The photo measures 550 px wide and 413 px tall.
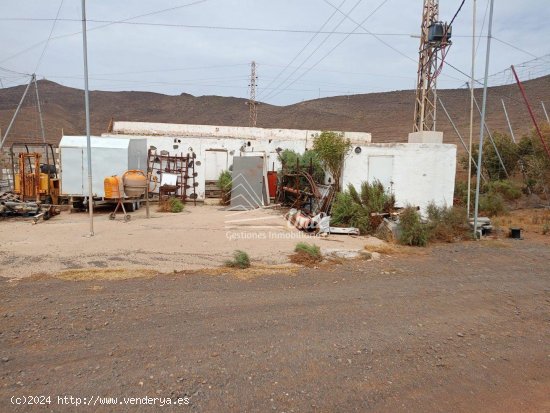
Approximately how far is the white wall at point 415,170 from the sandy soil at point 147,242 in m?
3.19

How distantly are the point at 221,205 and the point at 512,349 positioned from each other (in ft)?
46.7

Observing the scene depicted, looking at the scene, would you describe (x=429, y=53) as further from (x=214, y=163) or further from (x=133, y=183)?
(x=133, y=183)

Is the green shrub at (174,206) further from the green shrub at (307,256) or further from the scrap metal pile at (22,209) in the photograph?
the green shrub at (307,256)

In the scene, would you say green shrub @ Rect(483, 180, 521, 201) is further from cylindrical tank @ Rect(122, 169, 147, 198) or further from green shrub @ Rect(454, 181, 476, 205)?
cylindrical tank @ Rect(122, 169, 147, 198)

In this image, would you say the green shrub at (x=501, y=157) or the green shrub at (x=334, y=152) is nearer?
the green shrub at (x=334, y=152)

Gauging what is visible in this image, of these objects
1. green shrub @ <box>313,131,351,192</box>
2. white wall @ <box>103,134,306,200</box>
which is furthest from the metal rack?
green shrub @ <box>313,131,351,192</box>

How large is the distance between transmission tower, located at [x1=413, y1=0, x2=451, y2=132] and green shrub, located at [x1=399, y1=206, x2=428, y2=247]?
31.6ft

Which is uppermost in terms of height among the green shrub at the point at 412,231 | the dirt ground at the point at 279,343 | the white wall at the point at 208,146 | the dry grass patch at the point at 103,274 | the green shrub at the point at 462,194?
the white wall at the point at 208,146

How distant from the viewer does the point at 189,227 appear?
38.8ft

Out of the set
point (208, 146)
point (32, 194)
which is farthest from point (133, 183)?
point (208, 146)

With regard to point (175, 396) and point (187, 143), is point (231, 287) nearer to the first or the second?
point (175, 396)

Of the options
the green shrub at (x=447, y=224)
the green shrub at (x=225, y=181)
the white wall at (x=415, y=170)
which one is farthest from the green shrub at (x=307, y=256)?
the green shrub at (x=225, y=181)

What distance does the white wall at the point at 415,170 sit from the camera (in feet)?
43.9

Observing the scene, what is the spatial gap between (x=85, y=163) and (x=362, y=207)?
9.67m
